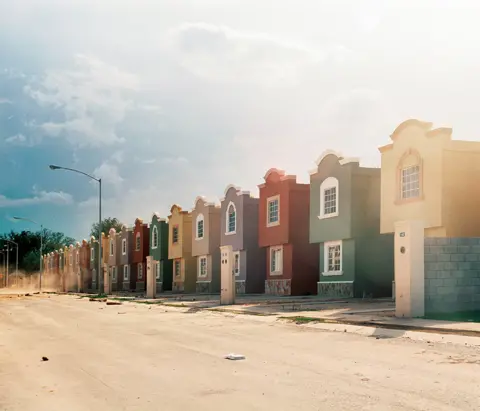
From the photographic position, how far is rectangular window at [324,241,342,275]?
34.7 meters

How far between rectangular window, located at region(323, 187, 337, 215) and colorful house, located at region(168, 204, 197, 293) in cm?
2144

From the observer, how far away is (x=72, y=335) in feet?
53.1

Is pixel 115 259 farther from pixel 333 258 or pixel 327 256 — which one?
pixel 333 258

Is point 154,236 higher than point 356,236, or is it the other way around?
point 154,236

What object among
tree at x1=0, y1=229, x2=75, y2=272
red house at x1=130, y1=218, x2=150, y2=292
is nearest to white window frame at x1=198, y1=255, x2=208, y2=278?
red house at x1=130, y1=218, x2=150, y2=292

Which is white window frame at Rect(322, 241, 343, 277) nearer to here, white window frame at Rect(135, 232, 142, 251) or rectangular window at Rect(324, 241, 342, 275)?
rectangular window at Rect(324, 241, 342, 275)

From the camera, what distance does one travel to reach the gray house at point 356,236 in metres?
33.3

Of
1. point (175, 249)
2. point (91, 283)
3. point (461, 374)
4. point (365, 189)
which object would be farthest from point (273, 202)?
point (91, 283)

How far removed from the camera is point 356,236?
33344 millimetres

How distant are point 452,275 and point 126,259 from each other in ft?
172

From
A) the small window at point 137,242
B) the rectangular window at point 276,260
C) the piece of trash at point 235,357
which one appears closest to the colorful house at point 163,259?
the small window at point 137,242

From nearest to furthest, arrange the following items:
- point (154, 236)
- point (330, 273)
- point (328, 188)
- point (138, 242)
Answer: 1. point (330, 273)
2. point (328, 188)
3. point (154, 236)
4. point (138, 242)

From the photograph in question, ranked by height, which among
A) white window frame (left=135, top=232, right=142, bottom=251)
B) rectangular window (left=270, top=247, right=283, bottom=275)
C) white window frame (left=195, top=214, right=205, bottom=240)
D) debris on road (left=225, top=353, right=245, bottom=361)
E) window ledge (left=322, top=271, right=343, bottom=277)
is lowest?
debris on road (left=225, top=353, right=245, bottom=361)

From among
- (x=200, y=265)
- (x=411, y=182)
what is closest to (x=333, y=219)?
(x=411, y=182)
